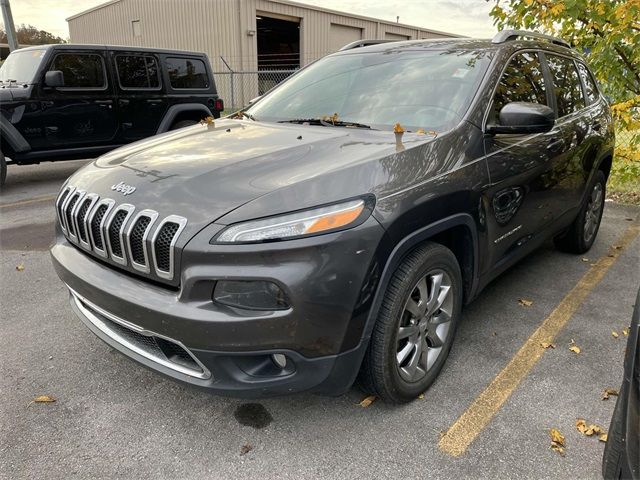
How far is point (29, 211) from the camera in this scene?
20.5 ft

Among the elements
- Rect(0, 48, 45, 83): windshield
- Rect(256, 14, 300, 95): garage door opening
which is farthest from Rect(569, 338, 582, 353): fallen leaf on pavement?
Rect(256, 14, 300, 95): garage door opening

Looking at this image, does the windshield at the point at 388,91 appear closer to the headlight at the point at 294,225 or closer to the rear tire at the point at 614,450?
the headlight at the point at 294,225

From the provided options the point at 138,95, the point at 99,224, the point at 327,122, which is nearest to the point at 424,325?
the point at 327,122

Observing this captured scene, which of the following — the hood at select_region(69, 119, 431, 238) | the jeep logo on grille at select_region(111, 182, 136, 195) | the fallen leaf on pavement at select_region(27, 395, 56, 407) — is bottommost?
the fallen leaf on pavement at select_region(27, 395, 56, 407)

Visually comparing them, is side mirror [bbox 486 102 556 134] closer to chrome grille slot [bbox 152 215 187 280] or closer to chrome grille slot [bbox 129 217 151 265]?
chrome grille slot [bbox 152 215 187 280]

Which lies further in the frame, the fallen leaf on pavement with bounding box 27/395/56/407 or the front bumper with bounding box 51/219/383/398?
the fallen leaf on pavement with bounding box 27/395/56/407

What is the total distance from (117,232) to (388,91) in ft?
6.06

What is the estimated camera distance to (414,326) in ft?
7.86

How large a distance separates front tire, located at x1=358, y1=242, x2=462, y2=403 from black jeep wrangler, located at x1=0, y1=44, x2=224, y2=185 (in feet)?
22.4

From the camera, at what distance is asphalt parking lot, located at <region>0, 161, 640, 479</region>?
213 cm

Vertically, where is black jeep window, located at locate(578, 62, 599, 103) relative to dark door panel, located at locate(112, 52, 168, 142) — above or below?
above

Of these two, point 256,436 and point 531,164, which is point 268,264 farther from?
point 531,164

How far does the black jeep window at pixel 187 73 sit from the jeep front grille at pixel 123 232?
681 cm

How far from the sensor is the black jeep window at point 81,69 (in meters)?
7.49
